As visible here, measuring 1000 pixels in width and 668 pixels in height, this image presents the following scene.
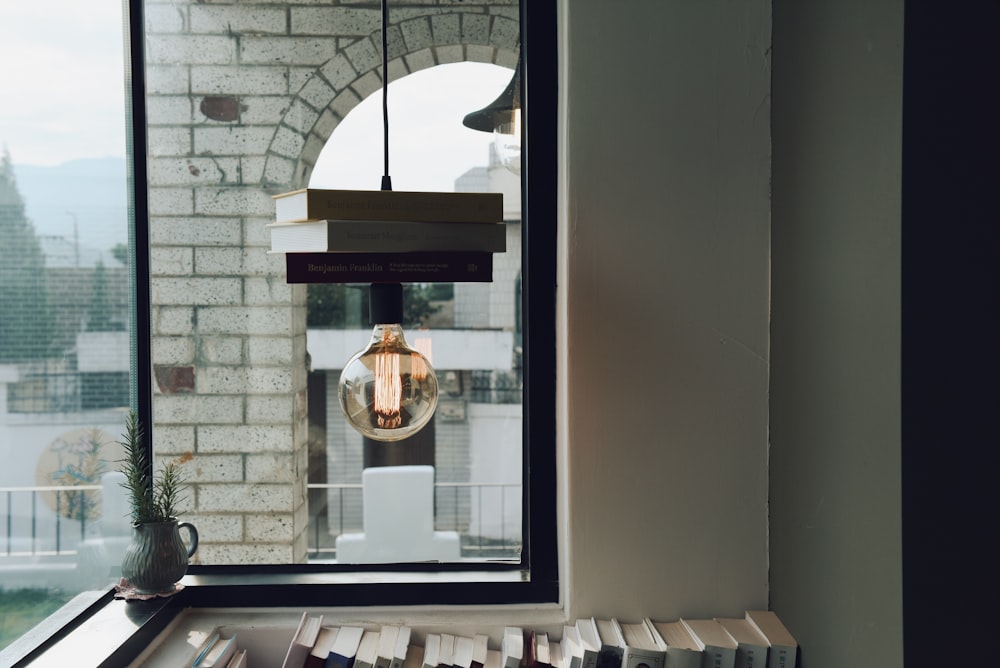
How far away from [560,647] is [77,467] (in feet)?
3.85

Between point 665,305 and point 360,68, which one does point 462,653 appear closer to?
point 665,305

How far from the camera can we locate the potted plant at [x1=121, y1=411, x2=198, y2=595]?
68.1 inches

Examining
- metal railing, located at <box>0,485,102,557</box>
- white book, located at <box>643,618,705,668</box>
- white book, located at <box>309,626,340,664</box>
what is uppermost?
metal railing, located at <box>0,485,102,557</box>

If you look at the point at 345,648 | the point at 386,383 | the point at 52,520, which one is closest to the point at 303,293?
the point at 386,383

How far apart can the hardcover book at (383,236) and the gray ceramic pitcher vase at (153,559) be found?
2.47 feet

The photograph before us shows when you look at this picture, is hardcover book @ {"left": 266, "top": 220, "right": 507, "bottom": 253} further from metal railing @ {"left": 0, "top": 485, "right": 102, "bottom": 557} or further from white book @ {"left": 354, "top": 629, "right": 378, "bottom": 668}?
white book @ {"left": 354, "top": 629, "right": 378, "bottom": 668}

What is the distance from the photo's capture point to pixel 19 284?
1570 mm

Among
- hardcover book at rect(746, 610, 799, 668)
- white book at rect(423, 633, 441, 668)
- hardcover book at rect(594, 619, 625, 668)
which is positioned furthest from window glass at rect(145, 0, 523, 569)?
hardcover book at rect(746, 610, 799, 668)

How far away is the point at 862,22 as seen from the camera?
4.43 ft

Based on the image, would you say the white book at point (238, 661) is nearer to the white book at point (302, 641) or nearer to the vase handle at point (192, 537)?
the white book at point (302, 641)

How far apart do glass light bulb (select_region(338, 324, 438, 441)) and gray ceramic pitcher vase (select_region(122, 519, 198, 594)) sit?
1.81 ft
